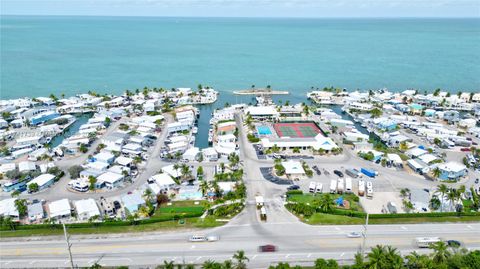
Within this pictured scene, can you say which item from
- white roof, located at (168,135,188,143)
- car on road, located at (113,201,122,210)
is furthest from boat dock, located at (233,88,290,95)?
car on road, located at (113,201,122,210)

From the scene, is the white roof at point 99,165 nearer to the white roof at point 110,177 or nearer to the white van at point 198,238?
the white roof at point 110,177

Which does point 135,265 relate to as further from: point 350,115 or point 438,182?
point 350,115

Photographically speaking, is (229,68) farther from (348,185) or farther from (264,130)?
(348,185)

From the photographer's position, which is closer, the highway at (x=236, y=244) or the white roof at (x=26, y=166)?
the highway at (x=236, y=244)

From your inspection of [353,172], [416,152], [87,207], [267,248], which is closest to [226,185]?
[267,248]

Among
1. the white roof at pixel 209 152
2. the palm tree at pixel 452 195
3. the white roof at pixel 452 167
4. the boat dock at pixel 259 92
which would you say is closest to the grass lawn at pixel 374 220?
the palm tree at pixel 452 195

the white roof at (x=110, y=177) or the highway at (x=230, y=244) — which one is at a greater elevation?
the white roof at (x=110, y=177)
